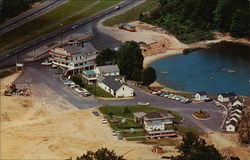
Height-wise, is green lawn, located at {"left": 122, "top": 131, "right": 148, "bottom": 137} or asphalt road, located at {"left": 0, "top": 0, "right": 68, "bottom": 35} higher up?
asphalt road, located at {"left": 0, "top": 0, "right": 68, "bottom": 35}

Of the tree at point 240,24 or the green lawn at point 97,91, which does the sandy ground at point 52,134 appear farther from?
the tree at point 240,24

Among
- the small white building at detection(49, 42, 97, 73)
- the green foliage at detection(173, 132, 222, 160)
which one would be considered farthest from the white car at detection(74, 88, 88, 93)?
the green foliage at detection(173, 132, 222, 160)

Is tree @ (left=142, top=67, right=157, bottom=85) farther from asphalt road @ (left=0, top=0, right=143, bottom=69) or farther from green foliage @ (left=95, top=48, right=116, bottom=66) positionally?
asphalt road @ (left=0, top=0, right=143, bottom=69)

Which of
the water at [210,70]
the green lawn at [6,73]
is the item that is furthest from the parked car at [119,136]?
the green lawn at [6,73]

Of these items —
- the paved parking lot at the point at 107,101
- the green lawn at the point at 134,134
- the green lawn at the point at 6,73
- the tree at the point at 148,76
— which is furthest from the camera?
the green lawn at the point at 6,73

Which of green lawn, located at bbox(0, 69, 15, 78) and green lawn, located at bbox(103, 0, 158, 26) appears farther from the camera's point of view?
green lawn, located at bbox(103, 0, 158, 26)

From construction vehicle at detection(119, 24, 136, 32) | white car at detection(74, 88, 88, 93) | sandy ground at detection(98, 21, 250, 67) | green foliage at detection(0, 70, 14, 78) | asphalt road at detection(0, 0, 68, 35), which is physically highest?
asphalt road at detection(0, 0, 68, 35)

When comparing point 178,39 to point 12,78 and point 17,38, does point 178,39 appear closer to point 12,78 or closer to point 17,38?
point 17,38
